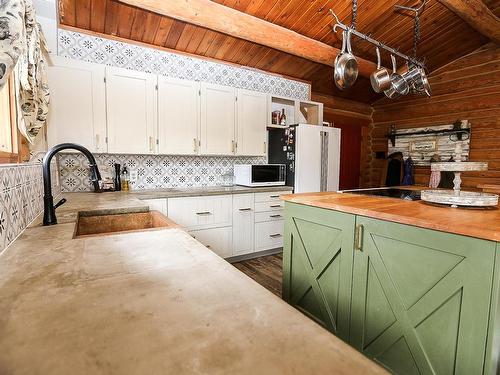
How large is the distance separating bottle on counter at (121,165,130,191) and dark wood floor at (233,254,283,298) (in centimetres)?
152

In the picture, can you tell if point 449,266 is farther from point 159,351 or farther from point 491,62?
point 491,62

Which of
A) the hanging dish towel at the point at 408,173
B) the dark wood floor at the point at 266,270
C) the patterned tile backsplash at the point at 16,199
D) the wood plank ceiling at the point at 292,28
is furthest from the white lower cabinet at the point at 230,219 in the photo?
the hanging dish towel at the point at 408,173

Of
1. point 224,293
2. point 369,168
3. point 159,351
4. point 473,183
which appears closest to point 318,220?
point 224,293

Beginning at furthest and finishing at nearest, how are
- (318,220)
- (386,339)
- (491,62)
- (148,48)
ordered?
1. (491,62)
2. (148,48)
3. (318,220)
4. (386,339)

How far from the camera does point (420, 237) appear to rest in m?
1.21

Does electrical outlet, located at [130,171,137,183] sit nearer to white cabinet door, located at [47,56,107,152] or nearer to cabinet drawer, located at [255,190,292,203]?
white cabinet door, located at [47,56,107,152]

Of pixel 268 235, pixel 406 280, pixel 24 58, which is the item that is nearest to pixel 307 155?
pixel 268 235

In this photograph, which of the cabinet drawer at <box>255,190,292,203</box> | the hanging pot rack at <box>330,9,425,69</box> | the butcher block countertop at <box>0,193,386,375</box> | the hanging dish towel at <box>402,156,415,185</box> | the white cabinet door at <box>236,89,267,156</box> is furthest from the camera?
the hanging dish towel at <box>402,156,415,185</box>

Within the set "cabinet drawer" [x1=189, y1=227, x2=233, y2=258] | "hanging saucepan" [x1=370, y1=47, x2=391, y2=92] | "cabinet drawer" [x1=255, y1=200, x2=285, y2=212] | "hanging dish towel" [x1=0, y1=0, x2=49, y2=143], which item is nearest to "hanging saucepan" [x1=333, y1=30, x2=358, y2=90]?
"hanging saucepan" [x1=370, y1=47, x2=391, y2=92]

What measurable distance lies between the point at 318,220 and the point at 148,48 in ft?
9.04

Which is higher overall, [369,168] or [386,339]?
[369,168]

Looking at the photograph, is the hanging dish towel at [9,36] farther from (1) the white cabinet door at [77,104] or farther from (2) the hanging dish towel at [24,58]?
(1) the white cabinet door at [77,104]

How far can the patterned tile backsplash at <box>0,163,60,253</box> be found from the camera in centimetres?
89

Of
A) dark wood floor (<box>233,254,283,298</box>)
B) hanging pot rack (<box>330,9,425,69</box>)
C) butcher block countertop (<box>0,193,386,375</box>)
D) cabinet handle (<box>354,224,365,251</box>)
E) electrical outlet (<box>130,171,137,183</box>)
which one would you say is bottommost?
dark wood floor (<box>233,254,283,298</box>)
